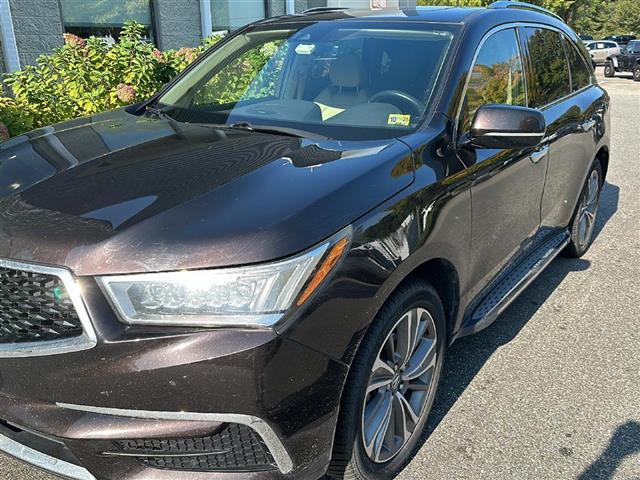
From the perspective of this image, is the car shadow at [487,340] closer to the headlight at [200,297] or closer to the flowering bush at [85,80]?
the headlight at [200,297]

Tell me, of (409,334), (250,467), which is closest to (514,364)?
(409,334)

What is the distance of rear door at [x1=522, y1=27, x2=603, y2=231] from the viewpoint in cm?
372

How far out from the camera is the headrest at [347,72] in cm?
304

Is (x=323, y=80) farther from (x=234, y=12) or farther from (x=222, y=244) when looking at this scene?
(x=234, y=12)

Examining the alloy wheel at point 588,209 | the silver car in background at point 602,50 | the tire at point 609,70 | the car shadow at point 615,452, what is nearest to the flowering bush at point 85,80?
the alloy wheel at point 588,209

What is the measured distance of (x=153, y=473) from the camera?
6.17 feet

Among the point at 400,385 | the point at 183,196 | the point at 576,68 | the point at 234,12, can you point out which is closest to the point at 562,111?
the point at 576,68

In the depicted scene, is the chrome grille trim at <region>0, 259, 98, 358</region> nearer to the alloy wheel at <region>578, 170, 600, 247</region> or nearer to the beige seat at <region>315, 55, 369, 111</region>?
the beige seat at <region>315, 55, 369, 111</region>

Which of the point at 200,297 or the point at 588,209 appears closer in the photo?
the point at 200,297

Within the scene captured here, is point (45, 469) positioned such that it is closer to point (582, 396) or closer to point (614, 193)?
point (582, 396)

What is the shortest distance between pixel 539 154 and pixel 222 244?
93.6 inches

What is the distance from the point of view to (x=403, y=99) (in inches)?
111

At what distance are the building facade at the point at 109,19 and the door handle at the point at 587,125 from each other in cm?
703

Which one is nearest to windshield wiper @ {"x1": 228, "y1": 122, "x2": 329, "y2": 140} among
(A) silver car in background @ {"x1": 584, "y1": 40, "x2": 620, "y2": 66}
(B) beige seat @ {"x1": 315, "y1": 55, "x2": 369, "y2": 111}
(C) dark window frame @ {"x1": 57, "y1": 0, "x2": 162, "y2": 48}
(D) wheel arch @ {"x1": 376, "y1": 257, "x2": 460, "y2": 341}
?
(B) beige seat @ {"x1": 315, "y1": 55, "x2": 369, "y2": 111}
